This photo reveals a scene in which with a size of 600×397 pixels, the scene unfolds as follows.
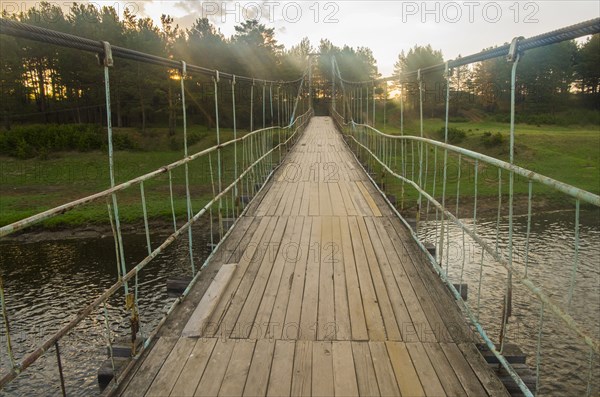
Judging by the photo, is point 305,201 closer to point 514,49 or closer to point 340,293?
point 340,293

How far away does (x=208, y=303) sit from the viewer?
334 centimetres

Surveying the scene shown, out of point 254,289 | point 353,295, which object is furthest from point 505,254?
point 254,289

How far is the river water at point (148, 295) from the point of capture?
24.2 feet

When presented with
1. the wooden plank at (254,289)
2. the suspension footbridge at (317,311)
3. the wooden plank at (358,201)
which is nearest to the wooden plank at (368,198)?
the wooden plank at (358,201)

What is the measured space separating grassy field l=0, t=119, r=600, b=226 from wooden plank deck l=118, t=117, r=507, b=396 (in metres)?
12.1

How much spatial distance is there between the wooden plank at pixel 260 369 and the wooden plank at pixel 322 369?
268mm

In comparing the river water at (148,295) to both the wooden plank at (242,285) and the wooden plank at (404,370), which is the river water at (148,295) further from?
the wooden plank at (404,370)

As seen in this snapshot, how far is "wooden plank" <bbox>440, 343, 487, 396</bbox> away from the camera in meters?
2.34

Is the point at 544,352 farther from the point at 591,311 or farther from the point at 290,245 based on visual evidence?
the point at 290,245

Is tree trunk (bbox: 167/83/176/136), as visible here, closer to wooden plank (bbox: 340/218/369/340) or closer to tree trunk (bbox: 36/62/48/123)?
tree trunk (bbox: 36/62/48/123)

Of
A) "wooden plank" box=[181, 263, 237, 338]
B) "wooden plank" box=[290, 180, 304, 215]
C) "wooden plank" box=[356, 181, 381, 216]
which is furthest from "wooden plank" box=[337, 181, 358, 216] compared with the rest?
"wooden plank" box=[181, 263, 237, 338]

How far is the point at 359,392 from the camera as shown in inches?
91.4

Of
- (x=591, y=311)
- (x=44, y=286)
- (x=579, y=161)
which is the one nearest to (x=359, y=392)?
(x=591, y=311)

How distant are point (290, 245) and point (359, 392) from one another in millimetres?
2561
